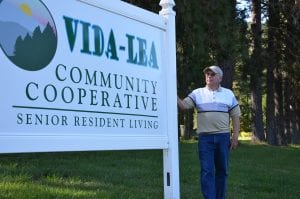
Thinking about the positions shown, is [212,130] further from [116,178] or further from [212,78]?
[116,178]

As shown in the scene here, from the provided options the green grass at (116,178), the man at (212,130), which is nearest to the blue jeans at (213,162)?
the man at (212,130)

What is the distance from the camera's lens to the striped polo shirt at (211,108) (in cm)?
707

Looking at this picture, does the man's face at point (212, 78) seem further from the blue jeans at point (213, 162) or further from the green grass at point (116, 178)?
the green grass at point (116, 178)

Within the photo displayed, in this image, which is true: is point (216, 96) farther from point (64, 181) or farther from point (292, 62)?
point (292, 62)

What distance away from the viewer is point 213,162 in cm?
711

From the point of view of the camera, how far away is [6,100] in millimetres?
4367

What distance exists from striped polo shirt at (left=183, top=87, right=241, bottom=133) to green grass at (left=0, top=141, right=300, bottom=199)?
1.31m

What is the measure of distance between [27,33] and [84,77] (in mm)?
734

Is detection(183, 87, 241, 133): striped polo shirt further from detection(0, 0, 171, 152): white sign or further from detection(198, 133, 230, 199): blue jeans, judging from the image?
detection(0, 0, 171, 152): white sign

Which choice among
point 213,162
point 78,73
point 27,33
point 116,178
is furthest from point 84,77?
point 116,178

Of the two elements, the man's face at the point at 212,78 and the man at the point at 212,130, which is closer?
the man at the point at 212,130

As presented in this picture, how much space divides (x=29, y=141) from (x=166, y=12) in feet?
8.19

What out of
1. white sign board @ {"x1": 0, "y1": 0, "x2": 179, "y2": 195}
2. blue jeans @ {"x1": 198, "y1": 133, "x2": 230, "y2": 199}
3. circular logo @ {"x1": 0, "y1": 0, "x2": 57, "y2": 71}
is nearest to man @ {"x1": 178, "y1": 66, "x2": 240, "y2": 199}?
blue jeans @ {"x1": 198, "y1": 133, "x2": 230, "y2": 199}

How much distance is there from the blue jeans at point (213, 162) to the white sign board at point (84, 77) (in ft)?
3.11
